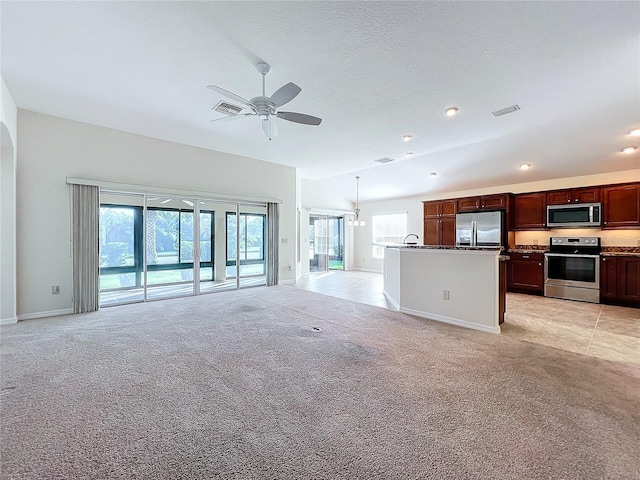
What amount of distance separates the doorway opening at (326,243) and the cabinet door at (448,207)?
13.4 feet

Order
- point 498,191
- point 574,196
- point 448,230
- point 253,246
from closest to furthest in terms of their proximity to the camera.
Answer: point 574,196 < point 253,246 < point 498,191 < point 448,230

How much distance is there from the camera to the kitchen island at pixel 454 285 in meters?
3.83

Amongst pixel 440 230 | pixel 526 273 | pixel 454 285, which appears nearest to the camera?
pixel 454 285

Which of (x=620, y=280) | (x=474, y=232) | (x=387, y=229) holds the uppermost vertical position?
(x=387, y=229)

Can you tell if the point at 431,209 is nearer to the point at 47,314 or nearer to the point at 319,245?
the point at 319,245

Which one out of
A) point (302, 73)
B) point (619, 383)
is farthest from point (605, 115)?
point (302, 73)

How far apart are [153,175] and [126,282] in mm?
2647

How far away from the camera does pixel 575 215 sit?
596 centimetres

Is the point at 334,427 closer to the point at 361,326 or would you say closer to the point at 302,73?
the point at 361,326

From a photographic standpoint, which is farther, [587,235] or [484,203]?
[484,203]

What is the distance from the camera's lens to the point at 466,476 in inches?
59.5

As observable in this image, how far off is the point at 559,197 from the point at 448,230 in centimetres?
243

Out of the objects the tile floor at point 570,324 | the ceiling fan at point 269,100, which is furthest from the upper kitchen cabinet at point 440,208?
the ceiling fan at point 269,100

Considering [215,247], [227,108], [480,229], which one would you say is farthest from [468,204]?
[215,247]
